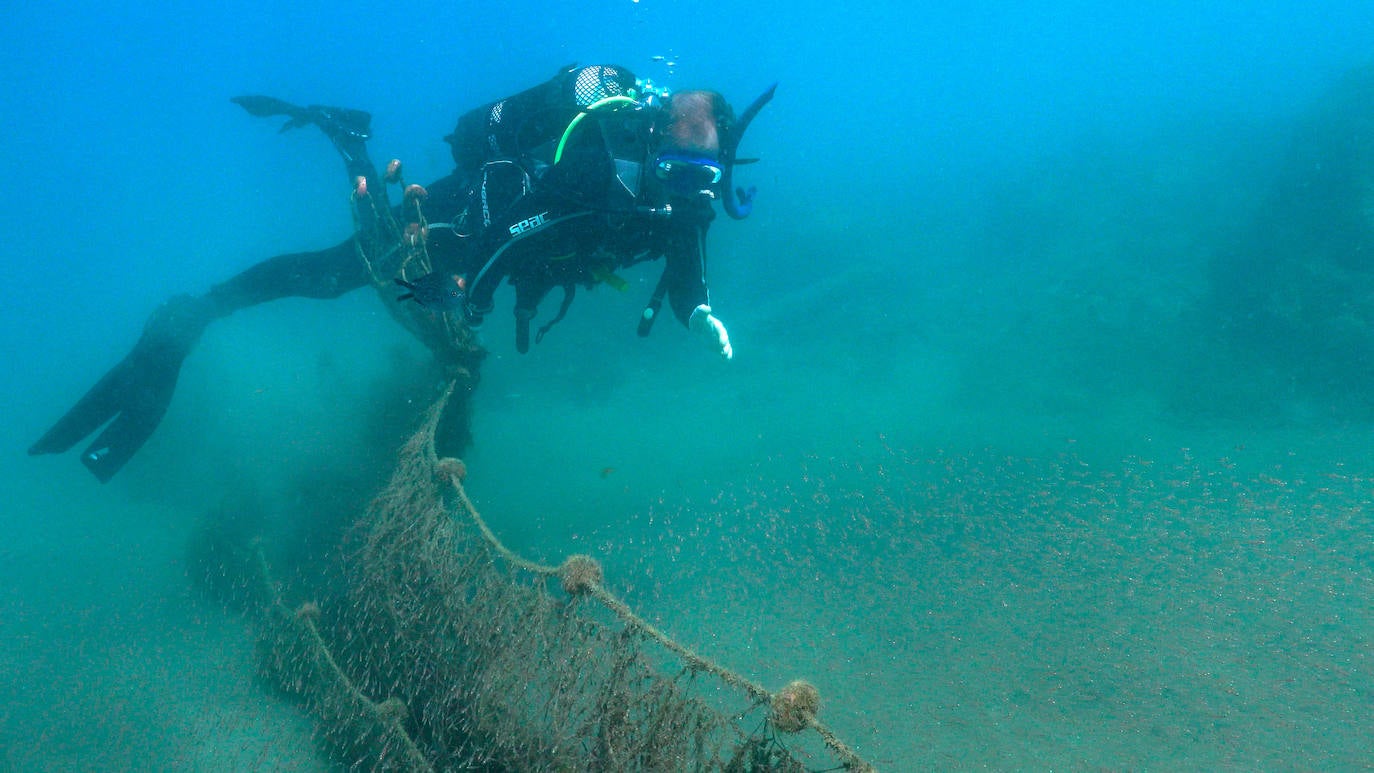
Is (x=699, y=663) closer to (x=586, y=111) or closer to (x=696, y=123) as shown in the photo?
(x=696, y=123)

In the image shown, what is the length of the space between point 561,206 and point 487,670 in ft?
10.7

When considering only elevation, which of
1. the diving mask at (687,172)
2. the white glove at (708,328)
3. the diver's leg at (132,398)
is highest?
the diving mask at (687,172)

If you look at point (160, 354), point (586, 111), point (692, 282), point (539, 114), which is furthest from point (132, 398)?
point (692, 282)

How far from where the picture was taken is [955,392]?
9.73 m

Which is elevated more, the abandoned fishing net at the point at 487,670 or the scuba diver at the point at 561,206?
the scuba diver at the point at 561,206

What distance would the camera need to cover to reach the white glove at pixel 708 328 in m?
4.83

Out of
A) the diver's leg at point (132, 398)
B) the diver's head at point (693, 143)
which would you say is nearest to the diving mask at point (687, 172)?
the diver's head at point (693, 143)

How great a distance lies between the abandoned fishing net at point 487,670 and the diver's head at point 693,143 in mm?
2670

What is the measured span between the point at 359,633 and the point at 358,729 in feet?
2.60

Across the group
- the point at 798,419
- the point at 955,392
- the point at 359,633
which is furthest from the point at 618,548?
the point at 955,392

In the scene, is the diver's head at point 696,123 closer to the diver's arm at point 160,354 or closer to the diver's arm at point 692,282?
the diver's arm at point 692,282

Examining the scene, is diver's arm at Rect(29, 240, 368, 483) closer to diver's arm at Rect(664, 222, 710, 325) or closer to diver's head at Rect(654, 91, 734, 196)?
diver's arm at Rect(664, 222, 710, 325)

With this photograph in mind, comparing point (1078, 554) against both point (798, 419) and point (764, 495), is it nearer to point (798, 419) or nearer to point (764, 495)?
point (764, 495)

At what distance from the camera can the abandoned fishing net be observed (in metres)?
2.50
